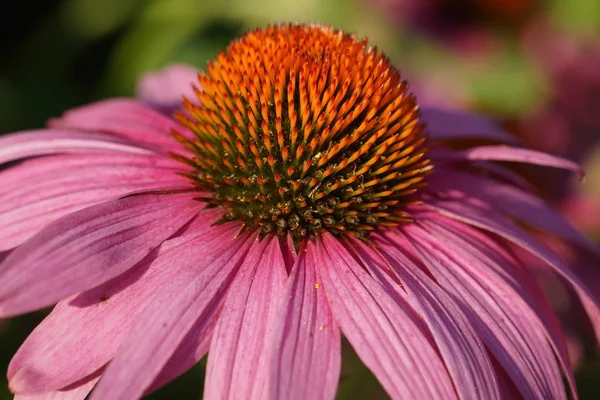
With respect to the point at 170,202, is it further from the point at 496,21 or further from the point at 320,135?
the point at 496,21

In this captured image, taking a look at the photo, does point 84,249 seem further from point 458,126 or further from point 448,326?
point 458,126

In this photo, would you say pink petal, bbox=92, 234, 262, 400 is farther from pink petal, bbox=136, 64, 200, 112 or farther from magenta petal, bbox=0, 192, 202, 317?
pink petal, bbox=136, 64, 200, 112

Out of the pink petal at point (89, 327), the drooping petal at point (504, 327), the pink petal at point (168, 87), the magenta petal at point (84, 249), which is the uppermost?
the pink petal at point (168, 87)

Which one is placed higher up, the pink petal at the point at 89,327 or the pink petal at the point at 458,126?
the pink petal at the point at 458,126

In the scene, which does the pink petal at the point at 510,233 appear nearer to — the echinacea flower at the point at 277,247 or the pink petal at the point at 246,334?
the echinacea flower at the point at 277,247

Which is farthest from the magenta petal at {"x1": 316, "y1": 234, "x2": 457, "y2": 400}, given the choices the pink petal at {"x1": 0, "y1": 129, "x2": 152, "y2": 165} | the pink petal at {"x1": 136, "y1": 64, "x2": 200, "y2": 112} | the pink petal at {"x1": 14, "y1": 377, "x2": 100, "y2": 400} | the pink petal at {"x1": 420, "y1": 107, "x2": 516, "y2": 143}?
the pink petal at {"x1": 136, "y1": 64, "x2": 200, "y2": 112}

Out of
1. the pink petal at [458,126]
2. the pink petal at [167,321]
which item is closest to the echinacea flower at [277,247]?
the pink petal at [167,321]

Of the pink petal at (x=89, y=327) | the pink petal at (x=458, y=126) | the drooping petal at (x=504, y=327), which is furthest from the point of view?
the pink petal at (x=458, y=126)
